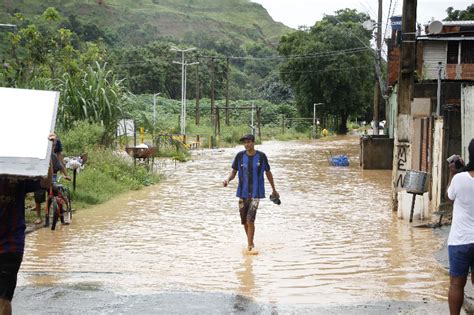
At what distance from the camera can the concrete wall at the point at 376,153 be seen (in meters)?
27.2

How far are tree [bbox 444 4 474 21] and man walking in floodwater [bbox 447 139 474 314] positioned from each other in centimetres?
4640

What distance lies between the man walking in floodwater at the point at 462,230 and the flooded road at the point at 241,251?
1.82 meters

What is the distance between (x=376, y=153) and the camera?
27.5 meters

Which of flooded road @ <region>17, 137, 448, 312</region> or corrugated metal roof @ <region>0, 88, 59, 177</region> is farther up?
corrugated metal roof @ <region>0, 88, 59, 177</region>

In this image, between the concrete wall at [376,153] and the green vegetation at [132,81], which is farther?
the concrete wall at [376,153]

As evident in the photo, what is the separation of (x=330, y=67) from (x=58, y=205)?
2043 inches

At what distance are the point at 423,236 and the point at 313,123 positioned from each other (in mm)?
55523


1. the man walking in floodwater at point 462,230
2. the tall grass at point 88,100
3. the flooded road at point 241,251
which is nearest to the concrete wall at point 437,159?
the flooded road at point 241,251

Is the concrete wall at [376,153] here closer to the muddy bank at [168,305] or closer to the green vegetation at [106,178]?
the green vegetation at [106,178]

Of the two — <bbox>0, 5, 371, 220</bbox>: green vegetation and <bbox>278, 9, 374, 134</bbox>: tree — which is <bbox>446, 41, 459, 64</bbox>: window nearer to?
<bbox>0, 5, 371, 220</bbox>: green vegetation

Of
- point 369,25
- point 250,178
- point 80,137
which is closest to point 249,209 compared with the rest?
point 250,178

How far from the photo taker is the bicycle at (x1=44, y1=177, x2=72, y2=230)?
12344 millimetres

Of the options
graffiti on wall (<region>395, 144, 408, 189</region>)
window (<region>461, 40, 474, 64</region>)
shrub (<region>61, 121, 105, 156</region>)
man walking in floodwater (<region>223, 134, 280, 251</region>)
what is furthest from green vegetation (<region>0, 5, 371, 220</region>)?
window (<region>461, 40, 474, 64</region>)

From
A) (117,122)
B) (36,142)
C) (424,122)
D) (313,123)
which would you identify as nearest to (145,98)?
(313,123)
